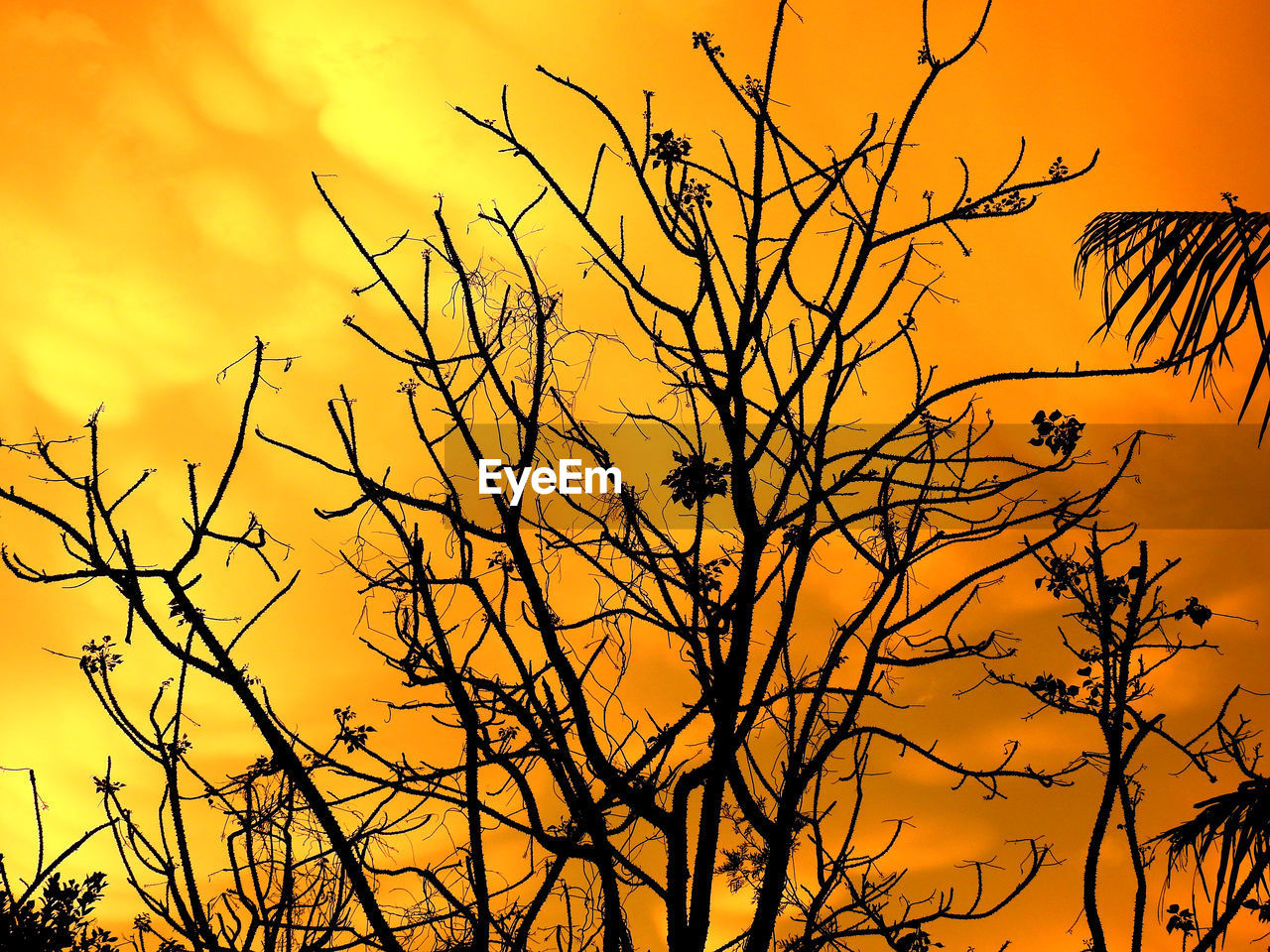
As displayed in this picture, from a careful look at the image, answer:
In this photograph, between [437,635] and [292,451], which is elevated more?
[292,451]

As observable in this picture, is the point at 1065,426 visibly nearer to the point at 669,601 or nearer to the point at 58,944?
the point at 669,601

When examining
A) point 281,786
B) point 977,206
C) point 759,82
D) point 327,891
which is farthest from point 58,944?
point 977,206

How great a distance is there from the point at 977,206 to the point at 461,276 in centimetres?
221

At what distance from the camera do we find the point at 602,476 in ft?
15.2

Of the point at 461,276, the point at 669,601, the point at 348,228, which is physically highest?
the point at 348,228

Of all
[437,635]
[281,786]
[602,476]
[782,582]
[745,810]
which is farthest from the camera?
[281,786]

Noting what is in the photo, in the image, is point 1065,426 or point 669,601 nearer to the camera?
point 669,601

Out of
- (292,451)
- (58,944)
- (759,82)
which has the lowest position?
(58,944)

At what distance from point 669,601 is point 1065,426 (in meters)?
2.19

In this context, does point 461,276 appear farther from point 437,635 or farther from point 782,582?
point 782,582

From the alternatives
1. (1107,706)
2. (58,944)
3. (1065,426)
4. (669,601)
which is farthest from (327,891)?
(1107,706)

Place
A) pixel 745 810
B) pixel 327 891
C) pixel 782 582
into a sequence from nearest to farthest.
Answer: pixel 745 810
pixel 782 582
pixel 327 891

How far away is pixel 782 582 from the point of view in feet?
16.4

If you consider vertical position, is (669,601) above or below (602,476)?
below
